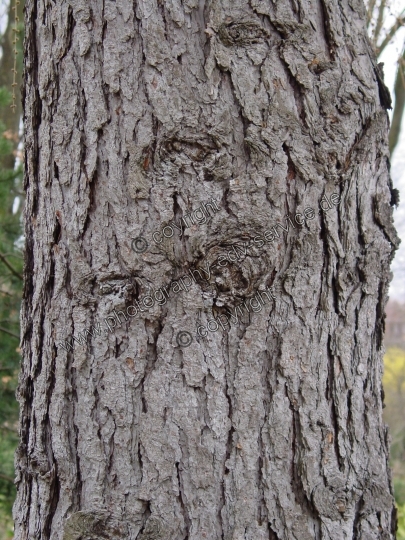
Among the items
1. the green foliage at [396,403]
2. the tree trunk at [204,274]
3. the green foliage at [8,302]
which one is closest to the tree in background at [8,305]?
the green foliage at [8,302]

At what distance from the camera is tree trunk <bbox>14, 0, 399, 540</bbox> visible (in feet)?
3.49

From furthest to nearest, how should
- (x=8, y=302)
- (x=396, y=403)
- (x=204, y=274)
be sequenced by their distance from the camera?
(x=396, y=403)
(x=8, y=302)
(x=204, y=274)

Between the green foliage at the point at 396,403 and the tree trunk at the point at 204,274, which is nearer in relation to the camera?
the tree trunk at the point at 204,274

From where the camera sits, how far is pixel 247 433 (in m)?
1.07

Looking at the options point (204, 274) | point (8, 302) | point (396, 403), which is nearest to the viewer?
point (204, 274)

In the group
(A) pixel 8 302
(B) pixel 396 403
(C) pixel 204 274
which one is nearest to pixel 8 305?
(A) pixel 8 302

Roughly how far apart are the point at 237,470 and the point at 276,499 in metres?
0.11

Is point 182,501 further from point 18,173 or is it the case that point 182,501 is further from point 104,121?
point 18,173

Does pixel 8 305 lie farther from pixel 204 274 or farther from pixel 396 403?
pixel 396 403

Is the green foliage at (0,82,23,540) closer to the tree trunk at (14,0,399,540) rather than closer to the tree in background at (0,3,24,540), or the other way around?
the tree in background at (0,3,24,540)

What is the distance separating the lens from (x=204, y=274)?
1.07 metres

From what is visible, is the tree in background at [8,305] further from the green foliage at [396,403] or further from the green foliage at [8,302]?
the green foliage at [396,403]

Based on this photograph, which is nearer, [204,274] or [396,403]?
[204,274]

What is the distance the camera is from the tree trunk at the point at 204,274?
1.06 m
